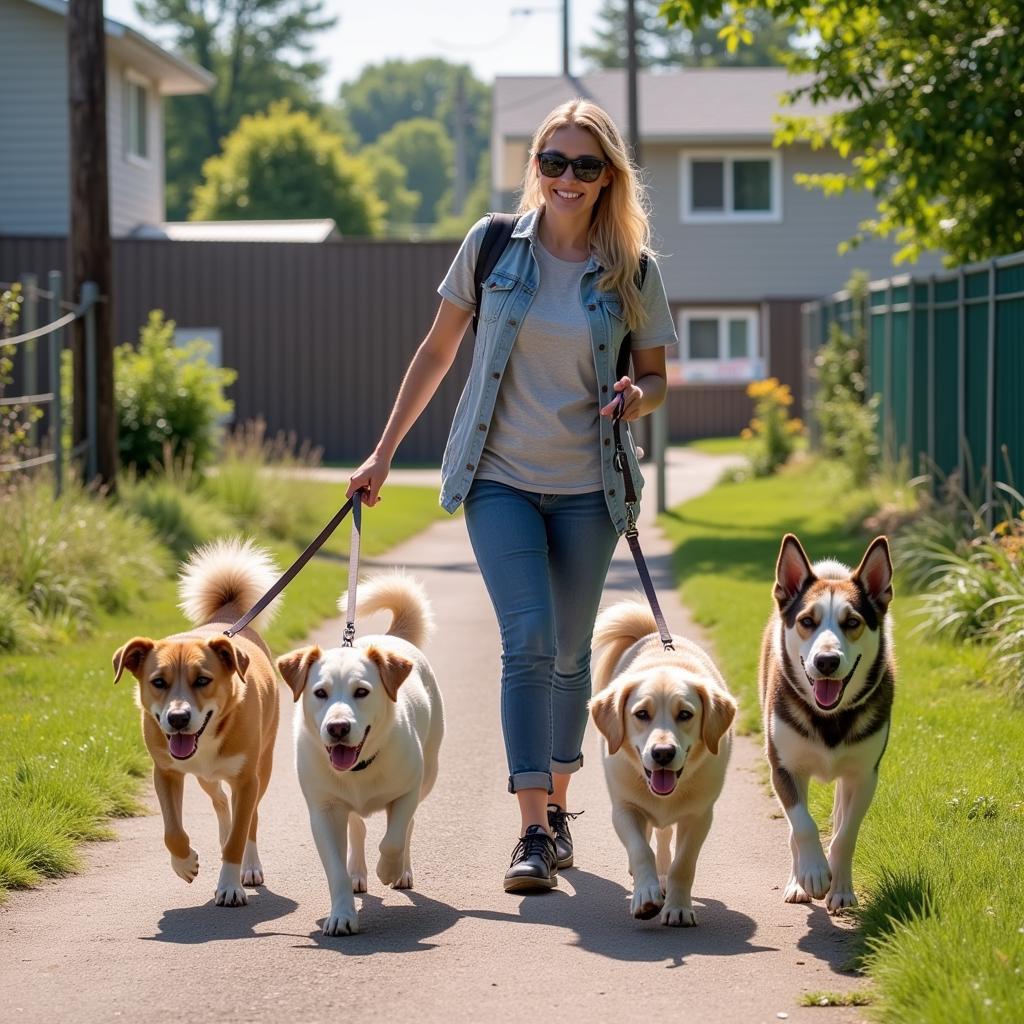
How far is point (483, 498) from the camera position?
589 cm

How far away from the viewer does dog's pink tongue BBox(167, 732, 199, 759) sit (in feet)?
17.9

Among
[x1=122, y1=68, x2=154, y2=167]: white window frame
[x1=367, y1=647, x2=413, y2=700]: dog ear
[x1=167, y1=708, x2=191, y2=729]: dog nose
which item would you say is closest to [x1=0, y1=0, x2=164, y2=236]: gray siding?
[x1=122, y1=68, x2=154, y2=167]: white window frame

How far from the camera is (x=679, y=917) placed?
5242mm

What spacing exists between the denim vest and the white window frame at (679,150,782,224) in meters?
32.7

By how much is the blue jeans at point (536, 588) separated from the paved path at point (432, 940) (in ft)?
1.87

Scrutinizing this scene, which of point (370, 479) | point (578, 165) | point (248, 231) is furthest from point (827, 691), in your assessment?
point (248, 231)

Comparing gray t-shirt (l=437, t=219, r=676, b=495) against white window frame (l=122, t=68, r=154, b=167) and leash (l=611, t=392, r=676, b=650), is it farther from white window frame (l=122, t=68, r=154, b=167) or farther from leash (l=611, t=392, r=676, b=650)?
white window frame (l=122, t=68, r=154, b=167)

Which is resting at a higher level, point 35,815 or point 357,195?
point 357,195

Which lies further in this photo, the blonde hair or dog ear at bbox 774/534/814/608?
the blonde hair

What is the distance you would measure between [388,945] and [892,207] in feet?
41.1

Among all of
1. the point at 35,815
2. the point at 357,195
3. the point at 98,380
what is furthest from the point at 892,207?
the point at 357,195

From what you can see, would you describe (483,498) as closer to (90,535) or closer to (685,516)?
(90,535)

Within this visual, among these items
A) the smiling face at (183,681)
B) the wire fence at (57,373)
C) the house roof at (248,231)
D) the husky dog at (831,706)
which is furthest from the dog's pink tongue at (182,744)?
the house roof at (248,231)

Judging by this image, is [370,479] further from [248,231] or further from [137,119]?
[248,231]
